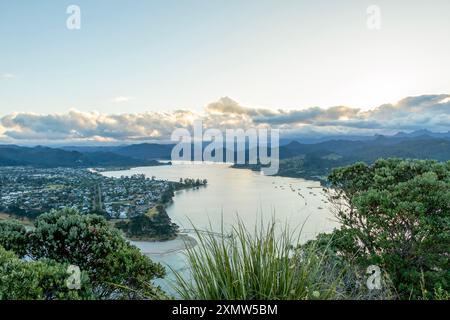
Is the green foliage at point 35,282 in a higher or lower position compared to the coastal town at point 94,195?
higher

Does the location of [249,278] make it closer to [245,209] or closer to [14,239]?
[14,239]

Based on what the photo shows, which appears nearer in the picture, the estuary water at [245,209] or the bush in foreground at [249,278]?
the bush in foreground at [249,278]

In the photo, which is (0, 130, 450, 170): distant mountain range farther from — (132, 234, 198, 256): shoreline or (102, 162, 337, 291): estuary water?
(132, 234, 198, 256): shoreline

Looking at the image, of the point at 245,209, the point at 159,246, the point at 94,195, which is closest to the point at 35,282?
the point at 245,209

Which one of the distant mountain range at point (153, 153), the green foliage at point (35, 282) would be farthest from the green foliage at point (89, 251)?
the distant mountain range at point (153, 153)

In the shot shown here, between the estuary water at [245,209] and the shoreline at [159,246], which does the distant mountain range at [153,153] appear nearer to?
the estuary water at [245,209]

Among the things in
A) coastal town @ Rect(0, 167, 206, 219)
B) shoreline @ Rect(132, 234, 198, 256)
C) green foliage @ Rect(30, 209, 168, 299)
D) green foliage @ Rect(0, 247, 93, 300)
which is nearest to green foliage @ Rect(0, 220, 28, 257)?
green foliage @ Rect(30, 209, 168, 299)
